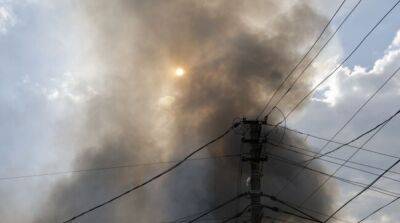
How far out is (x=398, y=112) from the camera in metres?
13.4

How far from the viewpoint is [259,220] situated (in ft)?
70.1

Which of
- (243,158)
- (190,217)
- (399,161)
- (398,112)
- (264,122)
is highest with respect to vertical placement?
(190,217)

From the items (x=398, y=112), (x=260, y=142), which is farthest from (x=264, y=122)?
(x=398, y=112)

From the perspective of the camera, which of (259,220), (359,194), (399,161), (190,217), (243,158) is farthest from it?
(190,217)

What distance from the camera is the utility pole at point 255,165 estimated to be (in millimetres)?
21578

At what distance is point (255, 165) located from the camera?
2292 cm

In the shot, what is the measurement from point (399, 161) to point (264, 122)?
1106 cm

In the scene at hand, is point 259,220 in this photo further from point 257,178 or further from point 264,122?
point 264,122

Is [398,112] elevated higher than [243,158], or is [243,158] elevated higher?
[243,158]

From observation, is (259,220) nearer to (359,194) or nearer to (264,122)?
(264,122)

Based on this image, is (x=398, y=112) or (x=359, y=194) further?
(x=359, y=194)

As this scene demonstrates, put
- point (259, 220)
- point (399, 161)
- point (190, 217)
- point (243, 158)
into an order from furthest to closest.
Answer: point (190, 217) → point (243, 158) → point (259, 220) → point (399, 161)

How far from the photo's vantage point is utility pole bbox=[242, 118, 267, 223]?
2158 cm

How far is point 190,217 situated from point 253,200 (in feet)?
89.0
